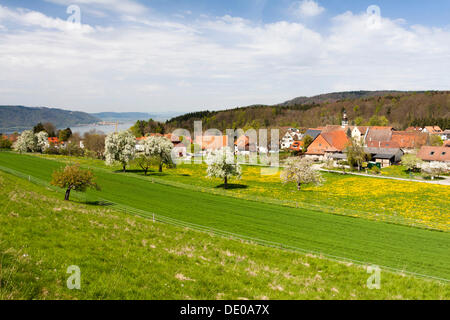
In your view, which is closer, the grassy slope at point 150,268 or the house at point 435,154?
the grassy slope at point 150,268

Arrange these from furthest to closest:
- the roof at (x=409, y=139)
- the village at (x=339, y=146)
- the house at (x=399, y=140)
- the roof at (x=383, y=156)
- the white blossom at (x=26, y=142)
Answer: the white blossom at (x=26, y=142), the roof at (x=409, y=139), the house at (x=399, y=140), the roof at (x=383, y=156), the village at (x=339, y=146)

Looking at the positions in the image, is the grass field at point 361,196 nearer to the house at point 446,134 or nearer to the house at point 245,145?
the house at point 245,145

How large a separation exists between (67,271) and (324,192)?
49797 mm

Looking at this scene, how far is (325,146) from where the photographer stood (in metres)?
103

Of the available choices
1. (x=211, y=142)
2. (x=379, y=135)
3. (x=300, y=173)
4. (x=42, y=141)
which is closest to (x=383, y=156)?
(x=379, y=135)

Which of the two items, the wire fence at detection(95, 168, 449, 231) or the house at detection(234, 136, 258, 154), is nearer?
the wire fence at detection(95, 168, 449, 231)

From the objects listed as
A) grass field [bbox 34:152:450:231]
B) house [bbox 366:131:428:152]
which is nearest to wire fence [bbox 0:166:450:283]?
grass field [bbox 34:152:450:231]

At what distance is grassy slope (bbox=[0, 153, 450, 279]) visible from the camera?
23844 mm

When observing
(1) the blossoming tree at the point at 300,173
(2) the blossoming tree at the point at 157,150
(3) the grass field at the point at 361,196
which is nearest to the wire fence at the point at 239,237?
(3) the grass field at the point at 361,196

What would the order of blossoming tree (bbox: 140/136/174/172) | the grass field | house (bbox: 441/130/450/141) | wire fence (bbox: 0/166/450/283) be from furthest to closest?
house (bbox: 441/130/450/141) < blossoming tree (bbox: 140/136/174/172) < the grass field < wire fence (bbox: 0/166/450/283)

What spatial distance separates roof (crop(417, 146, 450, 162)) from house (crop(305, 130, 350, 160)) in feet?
75.7

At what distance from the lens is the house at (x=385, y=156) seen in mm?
87812

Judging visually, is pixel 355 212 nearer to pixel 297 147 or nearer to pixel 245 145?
pixel 297 147

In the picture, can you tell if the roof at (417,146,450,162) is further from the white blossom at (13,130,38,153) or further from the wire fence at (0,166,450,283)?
the white blossom at (13,130,38,153)
